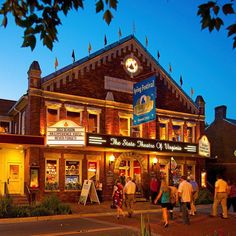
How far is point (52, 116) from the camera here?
2520cm

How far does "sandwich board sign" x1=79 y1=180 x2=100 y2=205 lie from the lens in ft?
75.9

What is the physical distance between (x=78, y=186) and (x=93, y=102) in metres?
5.60

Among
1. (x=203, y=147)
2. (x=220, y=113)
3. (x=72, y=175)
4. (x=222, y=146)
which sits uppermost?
(x=220, y=113)

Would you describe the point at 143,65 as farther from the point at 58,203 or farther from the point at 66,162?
the point at 58,203

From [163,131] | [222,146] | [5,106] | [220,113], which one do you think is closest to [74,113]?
[163,131]

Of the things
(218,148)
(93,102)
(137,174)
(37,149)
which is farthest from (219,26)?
(218,148)

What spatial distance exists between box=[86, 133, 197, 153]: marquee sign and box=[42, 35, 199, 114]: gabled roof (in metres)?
4.18

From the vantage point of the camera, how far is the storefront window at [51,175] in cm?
2427

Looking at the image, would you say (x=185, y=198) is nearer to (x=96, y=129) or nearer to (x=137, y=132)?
(x=96, y=129)

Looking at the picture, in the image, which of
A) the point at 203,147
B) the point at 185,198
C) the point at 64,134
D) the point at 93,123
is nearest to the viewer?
the point at 185,198

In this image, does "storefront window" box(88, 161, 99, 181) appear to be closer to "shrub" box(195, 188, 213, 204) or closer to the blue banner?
the blue banner

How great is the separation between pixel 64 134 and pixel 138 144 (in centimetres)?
572

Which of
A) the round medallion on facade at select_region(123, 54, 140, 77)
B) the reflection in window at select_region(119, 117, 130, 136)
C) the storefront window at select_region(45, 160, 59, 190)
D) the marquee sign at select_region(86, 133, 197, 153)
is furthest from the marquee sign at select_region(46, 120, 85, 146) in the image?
the round medallion on facade at select_region(123, 54, 140, 77)

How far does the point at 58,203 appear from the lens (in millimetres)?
18844
